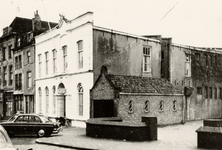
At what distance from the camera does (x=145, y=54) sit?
2566cm

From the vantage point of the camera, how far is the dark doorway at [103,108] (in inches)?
818

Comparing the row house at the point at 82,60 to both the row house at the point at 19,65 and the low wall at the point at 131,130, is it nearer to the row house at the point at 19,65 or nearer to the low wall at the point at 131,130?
the row house at the point at 19,65

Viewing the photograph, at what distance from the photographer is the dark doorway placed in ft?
68.1

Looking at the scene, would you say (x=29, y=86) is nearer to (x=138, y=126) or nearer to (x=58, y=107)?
(x=58, y=107)

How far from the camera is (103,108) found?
2134 cm

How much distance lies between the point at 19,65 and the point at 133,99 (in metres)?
18.6

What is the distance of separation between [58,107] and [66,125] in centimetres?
270

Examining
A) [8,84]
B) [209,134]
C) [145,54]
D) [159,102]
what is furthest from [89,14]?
[8,84]

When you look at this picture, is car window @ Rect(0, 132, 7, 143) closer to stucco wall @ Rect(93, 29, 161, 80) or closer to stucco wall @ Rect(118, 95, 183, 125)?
stucco wall @ Rect(118, 95, 183, 125)

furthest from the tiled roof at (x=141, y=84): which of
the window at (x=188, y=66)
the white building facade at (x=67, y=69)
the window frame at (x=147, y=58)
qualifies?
the window at (x=188, y=66)

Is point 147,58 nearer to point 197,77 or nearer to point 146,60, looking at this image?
point 146,60

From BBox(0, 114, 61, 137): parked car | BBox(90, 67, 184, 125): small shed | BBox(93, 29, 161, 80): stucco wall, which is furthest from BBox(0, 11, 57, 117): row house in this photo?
BBox(0, 114, 61, 137): parked car

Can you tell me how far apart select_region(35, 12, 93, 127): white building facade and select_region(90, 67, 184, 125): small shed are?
3.39ft

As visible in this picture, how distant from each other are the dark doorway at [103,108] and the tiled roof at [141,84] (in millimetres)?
1396
